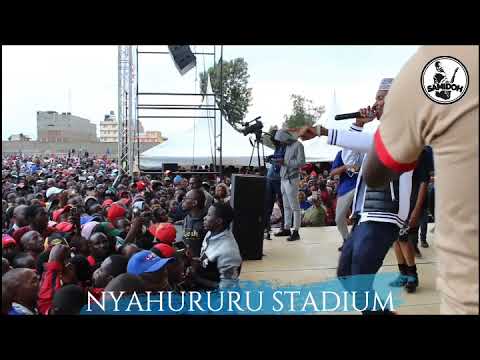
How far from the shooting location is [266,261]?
5059 millimetres

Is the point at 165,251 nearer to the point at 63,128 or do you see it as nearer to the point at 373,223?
the point at 373,223

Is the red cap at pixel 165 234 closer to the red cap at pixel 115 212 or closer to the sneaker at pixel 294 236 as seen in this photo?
the red cap at pixel 115 212

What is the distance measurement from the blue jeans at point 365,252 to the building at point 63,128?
7050mm

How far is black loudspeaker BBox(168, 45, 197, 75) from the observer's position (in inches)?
336

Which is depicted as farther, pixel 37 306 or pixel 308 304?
pixel 37 306

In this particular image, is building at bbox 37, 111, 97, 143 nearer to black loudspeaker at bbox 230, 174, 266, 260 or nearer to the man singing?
black loudspeaker at bbox 230, 174, 266, 260

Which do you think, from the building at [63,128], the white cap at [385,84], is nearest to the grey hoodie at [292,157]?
the white cap at [385,84]

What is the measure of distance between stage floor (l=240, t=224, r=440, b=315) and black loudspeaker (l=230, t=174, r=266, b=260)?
0.17 m
